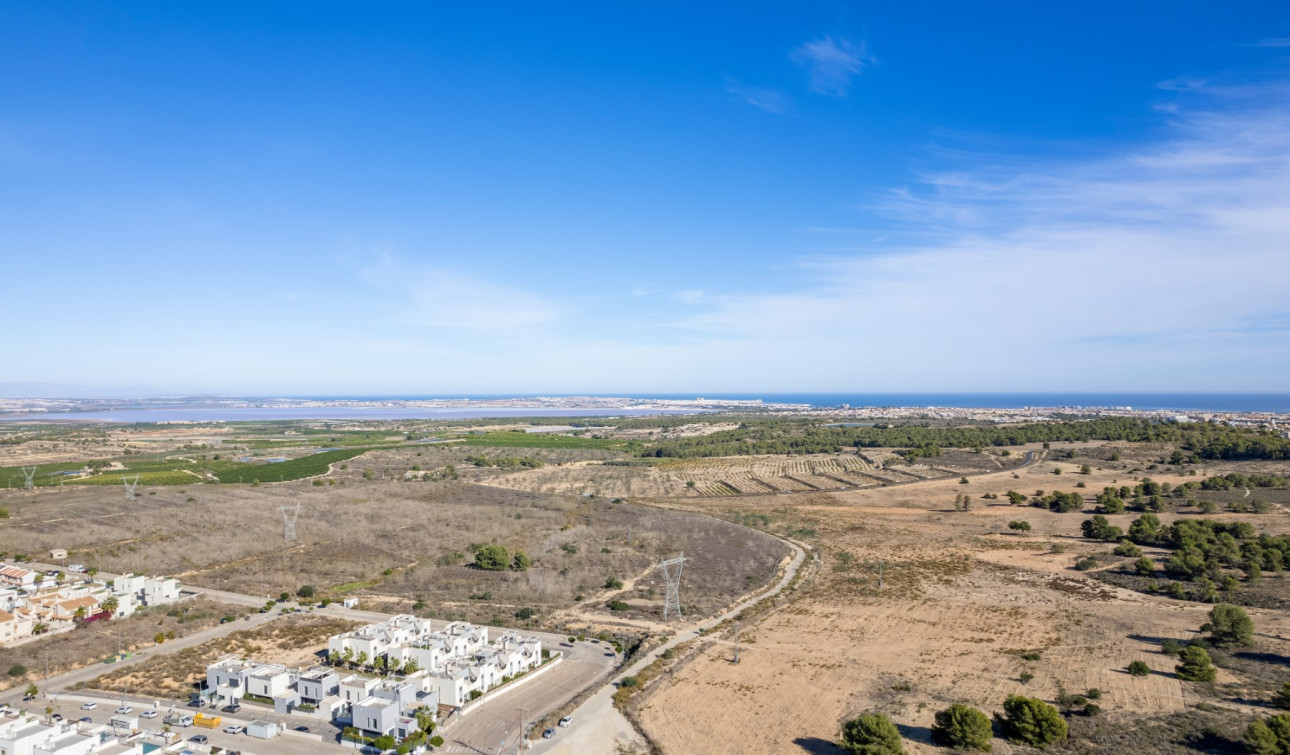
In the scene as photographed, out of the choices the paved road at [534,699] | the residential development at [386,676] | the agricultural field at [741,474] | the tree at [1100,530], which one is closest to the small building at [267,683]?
the residential development at [386,676]

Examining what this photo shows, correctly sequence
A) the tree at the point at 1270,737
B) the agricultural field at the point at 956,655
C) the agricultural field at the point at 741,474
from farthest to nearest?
the agricultural field at the point at 741,474 → the agricultural field at the point at 956,655 → the tree at the point at 1270,737

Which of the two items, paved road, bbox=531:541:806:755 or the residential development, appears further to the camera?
the residential development

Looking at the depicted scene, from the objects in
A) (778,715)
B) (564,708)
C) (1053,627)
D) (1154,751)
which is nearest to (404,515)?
(564,708)

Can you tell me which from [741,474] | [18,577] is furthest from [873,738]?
[741,474]

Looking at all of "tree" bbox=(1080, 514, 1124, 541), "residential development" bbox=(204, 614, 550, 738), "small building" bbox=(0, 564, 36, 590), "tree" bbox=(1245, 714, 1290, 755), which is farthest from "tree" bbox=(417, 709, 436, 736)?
"tree" bbox=(1080, 514, 1124, 541)

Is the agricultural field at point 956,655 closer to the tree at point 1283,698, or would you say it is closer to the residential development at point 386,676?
the tree at point 1283,698

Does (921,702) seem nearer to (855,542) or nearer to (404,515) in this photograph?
(855,542)

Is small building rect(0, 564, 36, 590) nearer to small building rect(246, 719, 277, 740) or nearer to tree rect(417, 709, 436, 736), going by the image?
small building rect(246, 719, 277, 740)
